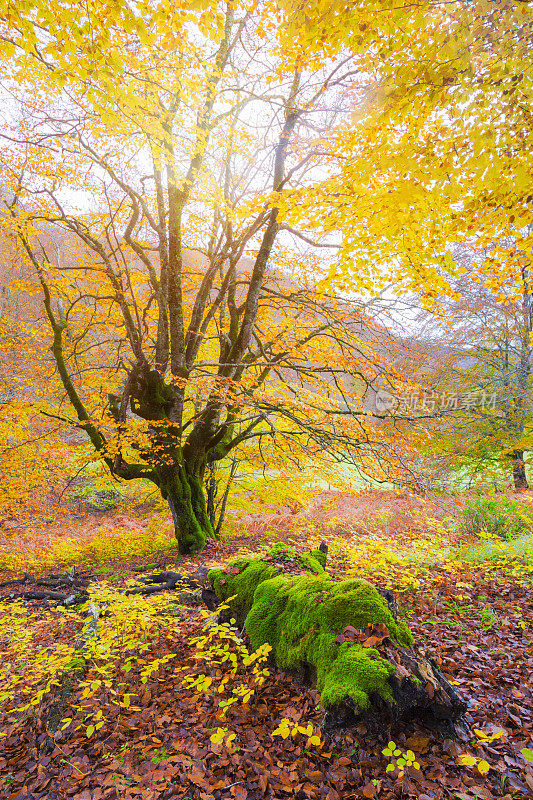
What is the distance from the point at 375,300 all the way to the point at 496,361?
23.7 ft

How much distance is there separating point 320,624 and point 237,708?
3.56 feet

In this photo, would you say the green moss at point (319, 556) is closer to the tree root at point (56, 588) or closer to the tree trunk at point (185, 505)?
the tree trunk at point (185, 505)

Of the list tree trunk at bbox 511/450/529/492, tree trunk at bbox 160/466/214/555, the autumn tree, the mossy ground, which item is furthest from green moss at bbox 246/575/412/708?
tree trunk at bbox 511/450/529/492

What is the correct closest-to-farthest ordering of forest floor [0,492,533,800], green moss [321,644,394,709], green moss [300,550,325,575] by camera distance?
forest floor [0,492,533,800] → green moss [321,644,394,709] → green moss [300,550,325,575]

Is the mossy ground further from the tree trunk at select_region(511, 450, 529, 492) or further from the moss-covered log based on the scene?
the tree trunk at select_region(511, 450, 529, 492)

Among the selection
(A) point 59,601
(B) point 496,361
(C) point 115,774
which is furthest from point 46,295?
(B) point 496,361

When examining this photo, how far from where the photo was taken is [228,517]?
12.8 meters

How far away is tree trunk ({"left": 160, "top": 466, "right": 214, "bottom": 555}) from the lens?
849 cm

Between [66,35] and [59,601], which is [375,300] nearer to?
[66,35]

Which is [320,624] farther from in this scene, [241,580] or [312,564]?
[312,564]

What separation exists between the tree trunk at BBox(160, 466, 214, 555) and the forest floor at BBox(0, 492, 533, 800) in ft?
8.88

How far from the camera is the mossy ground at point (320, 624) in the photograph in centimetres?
255

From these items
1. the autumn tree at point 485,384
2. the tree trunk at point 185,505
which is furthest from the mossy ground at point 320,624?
the autumn tree at point 485,384

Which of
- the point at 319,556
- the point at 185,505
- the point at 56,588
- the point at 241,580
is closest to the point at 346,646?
the point at 241,580
